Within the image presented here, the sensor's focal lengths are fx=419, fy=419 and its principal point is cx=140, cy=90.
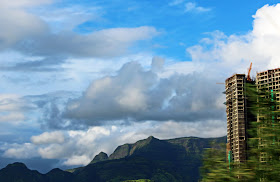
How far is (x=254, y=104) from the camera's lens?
3575cm

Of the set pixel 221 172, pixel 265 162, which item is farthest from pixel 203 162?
pixel 265 162

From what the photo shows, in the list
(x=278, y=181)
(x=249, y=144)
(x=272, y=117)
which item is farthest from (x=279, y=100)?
(x=278, y=181)

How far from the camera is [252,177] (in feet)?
109

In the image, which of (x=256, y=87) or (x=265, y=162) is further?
(x=256, y=87)

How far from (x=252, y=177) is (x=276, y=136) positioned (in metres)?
3.92

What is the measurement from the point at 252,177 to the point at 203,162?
4.18 metres

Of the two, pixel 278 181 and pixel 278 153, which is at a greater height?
pixel 278 153

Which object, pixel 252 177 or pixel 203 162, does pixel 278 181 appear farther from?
pixel 203 162

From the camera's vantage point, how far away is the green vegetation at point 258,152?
3312 centimetres

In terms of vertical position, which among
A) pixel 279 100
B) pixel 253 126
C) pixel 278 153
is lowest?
pixel 278 153

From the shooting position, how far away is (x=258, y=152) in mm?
35031

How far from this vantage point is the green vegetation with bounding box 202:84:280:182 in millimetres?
33125

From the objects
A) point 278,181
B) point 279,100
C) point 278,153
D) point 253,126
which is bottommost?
point 278,181

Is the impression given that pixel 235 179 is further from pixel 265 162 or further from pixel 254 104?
pixel 254 104
